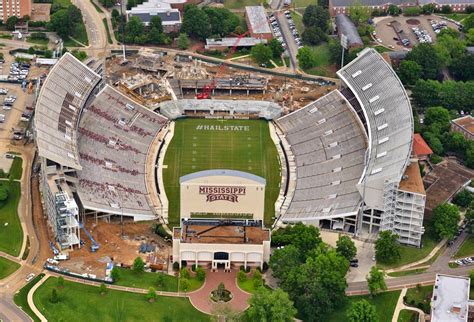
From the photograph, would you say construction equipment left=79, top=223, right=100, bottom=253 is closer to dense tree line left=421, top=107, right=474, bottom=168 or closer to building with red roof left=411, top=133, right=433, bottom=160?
building with red roof left=411, top=133, right=433, bottom=160

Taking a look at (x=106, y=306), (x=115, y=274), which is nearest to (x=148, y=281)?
(x=115, y=274)

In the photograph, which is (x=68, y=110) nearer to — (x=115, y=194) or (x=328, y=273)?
(x=115, y=194)

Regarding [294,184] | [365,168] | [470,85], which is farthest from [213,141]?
[470,85]

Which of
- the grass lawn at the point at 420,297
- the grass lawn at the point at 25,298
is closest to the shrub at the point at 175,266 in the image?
the grass lawn at the point at 25,298

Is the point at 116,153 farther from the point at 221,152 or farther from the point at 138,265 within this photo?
the point at 138,265

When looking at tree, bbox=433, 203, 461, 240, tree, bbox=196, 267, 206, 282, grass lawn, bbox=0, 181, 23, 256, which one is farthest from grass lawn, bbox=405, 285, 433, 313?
grass lawn, bbox=0, 181, 23, 256
